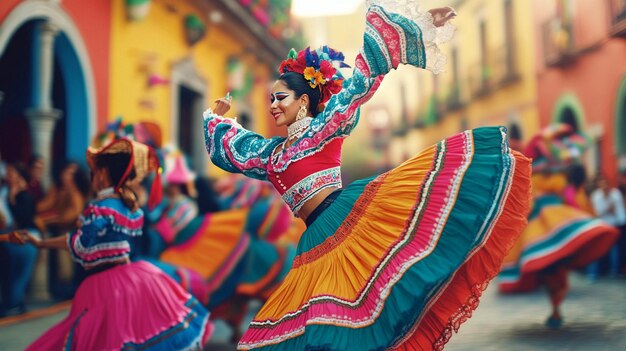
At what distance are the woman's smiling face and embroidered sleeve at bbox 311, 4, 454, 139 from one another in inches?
15.2

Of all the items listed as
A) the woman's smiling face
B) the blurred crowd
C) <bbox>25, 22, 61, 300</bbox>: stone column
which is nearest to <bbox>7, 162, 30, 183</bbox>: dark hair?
the blurred crowd

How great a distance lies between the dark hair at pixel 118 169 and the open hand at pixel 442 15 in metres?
2.14

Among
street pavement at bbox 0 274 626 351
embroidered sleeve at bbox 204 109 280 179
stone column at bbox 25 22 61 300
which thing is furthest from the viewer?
stone column at bbox 25 22 61 300

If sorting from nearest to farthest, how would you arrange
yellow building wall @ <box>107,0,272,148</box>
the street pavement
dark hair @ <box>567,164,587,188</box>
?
the street pavement, yellow building wall @ <box>107,0,272,148</box>, dark hair @ <box>567,164,587,188</box>

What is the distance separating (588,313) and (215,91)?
9797mm

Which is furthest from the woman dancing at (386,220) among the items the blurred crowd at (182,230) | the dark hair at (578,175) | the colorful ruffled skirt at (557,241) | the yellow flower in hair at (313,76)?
the dark hair at (578,175)

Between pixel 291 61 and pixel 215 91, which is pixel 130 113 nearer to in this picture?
pixel 215 91

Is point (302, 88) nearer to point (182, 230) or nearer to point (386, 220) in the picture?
point (386, 220)

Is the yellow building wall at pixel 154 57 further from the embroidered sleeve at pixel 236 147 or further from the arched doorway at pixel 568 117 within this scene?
the arched doorway at pixel 568 117

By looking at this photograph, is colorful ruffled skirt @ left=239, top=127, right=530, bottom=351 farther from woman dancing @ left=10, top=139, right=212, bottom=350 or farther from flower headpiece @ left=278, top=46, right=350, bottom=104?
woman dancing @ left=10, top=139, right=212, bottom=350

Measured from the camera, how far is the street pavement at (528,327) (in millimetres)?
5840

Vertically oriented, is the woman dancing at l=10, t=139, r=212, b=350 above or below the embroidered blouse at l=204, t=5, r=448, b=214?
below

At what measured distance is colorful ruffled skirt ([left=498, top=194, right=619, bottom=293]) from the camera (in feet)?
23.0

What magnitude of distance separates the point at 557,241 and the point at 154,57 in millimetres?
7407
